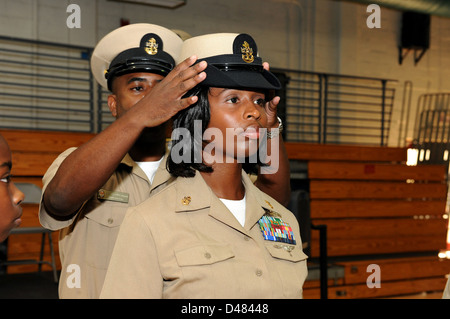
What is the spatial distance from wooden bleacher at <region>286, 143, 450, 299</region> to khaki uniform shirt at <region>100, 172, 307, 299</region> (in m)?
5.23

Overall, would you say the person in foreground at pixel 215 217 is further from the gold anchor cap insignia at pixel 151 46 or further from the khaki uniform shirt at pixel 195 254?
the gold anchor cap insignia at pixel 151 46

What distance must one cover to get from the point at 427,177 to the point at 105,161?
768cm

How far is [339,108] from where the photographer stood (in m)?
8.77

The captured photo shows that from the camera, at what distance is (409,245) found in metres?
7.57

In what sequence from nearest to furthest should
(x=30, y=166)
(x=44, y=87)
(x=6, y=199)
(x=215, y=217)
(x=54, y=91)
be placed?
(x=6, y=199) → (x=215, y=217) → (x=30, y=166) → (x=44, y=87) → (x=54, y=91)

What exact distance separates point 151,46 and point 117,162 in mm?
615

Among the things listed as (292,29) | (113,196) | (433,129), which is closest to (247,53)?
(113,196)

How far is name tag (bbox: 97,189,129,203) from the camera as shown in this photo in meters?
1.59

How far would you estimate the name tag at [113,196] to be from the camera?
159 centimetres

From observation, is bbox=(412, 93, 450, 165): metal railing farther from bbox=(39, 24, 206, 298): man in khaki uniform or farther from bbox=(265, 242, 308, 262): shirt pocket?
bbox=(265, 242, 308, 262): shirt pocket

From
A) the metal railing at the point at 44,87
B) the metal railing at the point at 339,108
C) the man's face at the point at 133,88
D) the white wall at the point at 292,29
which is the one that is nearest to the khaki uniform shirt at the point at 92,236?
the man's face at the point at 133,88

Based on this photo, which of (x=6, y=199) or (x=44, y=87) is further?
(x=44, y=87)

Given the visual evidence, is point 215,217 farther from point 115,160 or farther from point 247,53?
point 247,53

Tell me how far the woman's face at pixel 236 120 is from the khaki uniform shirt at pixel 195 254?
0.37 ft
